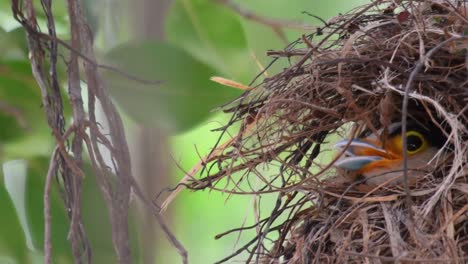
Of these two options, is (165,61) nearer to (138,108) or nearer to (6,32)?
(138,108)

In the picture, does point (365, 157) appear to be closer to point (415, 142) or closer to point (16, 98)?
point (415, 142)

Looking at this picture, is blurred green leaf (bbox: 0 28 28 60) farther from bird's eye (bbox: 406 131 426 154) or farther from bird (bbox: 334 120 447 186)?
bird's eye (bbox: 406 131 426 154)

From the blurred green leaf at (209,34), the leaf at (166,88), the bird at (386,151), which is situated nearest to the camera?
the bird at (386,151)

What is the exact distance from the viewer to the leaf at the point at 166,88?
1701 mm

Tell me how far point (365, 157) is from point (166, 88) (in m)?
0.45

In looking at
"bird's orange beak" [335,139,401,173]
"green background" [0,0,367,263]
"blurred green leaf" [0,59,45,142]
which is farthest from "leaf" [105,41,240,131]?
"bird's orange beak" [335,139,401,173]

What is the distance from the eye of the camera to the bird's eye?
1.56 metres

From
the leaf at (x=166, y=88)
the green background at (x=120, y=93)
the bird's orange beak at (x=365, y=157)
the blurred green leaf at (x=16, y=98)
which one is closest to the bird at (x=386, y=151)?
the bird's orange beak at (x=365, y=157)

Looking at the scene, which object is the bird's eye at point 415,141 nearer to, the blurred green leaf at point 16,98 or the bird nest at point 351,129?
the bird nest at point 351,129

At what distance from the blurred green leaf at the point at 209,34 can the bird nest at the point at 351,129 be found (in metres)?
0.45

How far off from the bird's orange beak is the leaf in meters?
0.32

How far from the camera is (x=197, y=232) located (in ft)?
9.30

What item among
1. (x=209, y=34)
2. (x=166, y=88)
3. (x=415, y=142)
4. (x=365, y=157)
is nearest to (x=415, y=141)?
(x=415, y=142)

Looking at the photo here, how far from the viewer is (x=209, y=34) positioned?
79.9 inches
